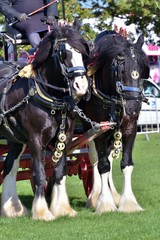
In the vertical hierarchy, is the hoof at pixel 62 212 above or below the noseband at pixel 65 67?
below

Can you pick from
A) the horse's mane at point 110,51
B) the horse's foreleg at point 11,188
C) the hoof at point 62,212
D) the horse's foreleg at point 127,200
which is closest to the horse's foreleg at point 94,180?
the horse's foreleg at point 127,200

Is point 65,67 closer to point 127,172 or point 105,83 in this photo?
point 105,83

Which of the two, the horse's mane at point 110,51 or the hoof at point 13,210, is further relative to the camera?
the hoof at point 13,210

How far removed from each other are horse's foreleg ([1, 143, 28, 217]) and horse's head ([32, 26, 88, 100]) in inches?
47.3

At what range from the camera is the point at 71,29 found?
9.02m

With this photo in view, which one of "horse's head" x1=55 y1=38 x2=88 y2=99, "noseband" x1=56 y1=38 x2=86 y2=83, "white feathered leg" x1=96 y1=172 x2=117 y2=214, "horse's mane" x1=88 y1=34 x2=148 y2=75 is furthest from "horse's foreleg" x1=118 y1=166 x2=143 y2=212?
"noseband" x1=56 y1=38 x2=86 y2=83

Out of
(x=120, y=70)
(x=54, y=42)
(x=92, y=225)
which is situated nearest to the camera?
(x=92, y=225)

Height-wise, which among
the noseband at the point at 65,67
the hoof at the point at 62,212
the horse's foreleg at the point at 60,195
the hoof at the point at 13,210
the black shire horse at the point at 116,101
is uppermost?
the noseband at the point at 65,67

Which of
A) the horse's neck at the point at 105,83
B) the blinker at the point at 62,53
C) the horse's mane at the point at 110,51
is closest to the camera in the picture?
the blinker at the point at 62,53

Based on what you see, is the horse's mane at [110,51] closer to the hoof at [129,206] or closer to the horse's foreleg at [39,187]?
the horse's foreleg at [39,187]

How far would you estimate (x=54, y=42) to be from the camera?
8953mm

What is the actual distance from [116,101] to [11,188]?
5.49ft

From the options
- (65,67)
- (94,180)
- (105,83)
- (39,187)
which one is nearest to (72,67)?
(65,67)

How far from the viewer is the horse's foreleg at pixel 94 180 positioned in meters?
10.3
